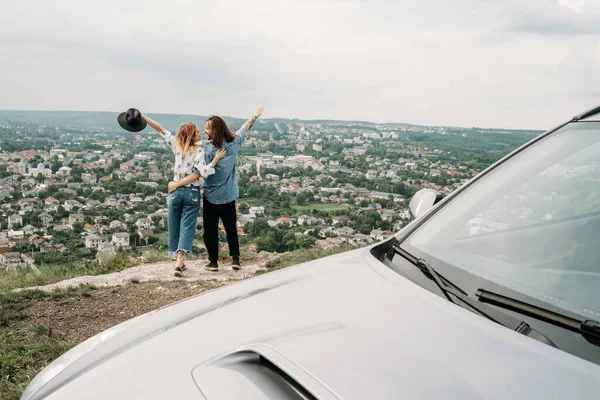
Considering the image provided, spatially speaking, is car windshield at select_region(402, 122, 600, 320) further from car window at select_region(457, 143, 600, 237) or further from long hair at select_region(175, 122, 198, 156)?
long hair at select_region(175, 122, 198, 156)

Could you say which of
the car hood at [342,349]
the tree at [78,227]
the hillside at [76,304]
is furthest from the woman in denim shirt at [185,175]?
the tree at [78,227]

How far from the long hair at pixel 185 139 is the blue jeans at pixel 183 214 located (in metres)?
0.49

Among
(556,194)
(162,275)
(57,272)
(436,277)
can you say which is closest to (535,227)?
(556,194)

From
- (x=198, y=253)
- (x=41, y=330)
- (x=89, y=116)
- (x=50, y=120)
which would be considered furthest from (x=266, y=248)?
(x=50, y=120)

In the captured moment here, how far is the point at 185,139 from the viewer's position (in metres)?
6.29

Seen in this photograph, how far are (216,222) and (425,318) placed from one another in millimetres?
5412

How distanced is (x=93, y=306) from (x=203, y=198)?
1.96 metres

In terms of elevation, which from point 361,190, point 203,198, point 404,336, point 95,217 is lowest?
point 95,217

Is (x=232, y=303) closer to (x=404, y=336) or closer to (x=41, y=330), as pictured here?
(x=404, y=336)

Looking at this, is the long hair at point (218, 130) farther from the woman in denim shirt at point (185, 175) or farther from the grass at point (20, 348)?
the grass at point (20, 348)

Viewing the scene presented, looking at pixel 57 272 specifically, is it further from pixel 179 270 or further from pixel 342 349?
pixel 342 349

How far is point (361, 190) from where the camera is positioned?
70.6 ft

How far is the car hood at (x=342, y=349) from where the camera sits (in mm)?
1118

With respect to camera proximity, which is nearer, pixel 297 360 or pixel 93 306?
pixel 297 360
